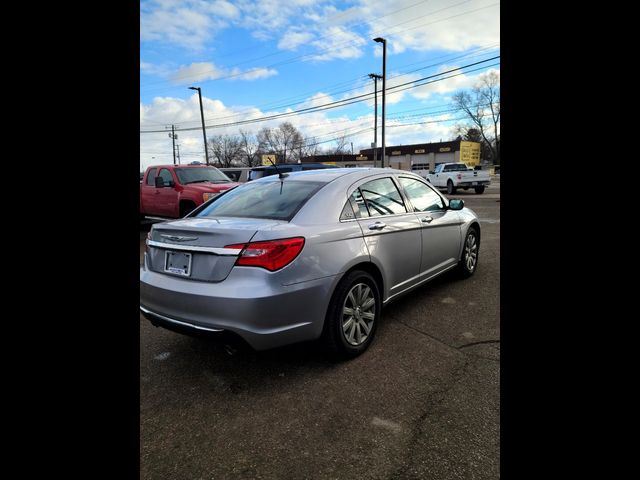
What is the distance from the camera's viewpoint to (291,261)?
2.79 meters

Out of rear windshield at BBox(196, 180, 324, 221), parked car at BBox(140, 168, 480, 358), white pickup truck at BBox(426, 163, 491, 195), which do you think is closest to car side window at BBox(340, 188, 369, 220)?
parked car at BBox(140, 168, 480, 358)

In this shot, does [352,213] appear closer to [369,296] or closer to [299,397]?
[369,296]

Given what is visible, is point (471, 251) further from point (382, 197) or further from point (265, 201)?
point (265, 201)

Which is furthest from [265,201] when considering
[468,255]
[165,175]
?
[165,175]

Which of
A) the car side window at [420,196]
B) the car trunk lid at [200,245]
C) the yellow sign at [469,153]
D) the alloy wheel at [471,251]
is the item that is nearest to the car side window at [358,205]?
the car trunk lid at [200,245]

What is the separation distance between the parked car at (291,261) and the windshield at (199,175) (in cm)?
692

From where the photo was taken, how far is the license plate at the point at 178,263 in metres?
2.94

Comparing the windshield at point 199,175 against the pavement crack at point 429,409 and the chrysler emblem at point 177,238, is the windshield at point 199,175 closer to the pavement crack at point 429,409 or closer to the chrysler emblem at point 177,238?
the chrysler emblem at point 177,238

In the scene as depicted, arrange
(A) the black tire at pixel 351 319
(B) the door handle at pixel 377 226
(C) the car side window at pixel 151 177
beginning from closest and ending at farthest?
(A) the black tire at pixel 351 319 < (B) the door handle at pixel 377 226 < (C) the car side window at pixel 151 177

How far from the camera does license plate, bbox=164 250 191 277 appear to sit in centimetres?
294

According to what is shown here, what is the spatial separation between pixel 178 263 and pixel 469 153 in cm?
6298
